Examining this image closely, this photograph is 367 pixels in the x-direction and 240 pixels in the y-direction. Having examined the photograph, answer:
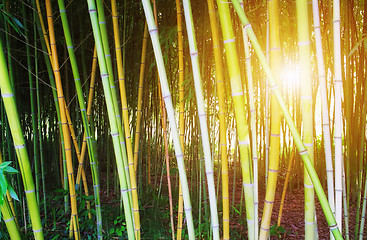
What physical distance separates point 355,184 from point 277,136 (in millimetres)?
2741

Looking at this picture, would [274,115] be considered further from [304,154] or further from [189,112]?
[189,112]

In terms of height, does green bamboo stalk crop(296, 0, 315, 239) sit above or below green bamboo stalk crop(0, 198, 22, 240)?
above

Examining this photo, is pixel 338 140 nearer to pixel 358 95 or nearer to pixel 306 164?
pixel 306 164

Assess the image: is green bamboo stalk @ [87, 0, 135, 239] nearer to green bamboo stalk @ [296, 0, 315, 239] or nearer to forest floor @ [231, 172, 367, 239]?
green bamboo stalk @ [296, 0, 315, 239]


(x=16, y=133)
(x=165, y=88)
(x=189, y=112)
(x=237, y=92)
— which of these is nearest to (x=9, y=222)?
(x=16, y=133)

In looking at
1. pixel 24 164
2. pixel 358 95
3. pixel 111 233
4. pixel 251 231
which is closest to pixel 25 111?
pixel 111 233

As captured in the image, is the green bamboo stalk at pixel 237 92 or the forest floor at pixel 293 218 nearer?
the green bamboo stalk at pixel 237 92

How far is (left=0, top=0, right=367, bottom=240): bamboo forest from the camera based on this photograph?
67cm

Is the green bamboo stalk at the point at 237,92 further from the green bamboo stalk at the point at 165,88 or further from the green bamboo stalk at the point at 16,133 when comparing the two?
the green bamboo stalk at the point at 16,133

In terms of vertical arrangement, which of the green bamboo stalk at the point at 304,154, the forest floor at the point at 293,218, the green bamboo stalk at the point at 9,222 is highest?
the green bamboo stalk at the point at 304,154

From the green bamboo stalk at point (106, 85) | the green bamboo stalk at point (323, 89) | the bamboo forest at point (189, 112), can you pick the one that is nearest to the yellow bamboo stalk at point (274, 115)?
the bamboo forest at point (189, 112)

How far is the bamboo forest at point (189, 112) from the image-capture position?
67 centimetres

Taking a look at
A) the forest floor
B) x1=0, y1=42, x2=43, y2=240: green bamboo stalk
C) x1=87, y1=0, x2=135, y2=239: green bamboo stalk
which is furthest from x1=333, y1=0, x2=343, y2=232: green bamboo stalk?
the forest floor

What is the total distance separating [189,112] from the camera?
282cm
